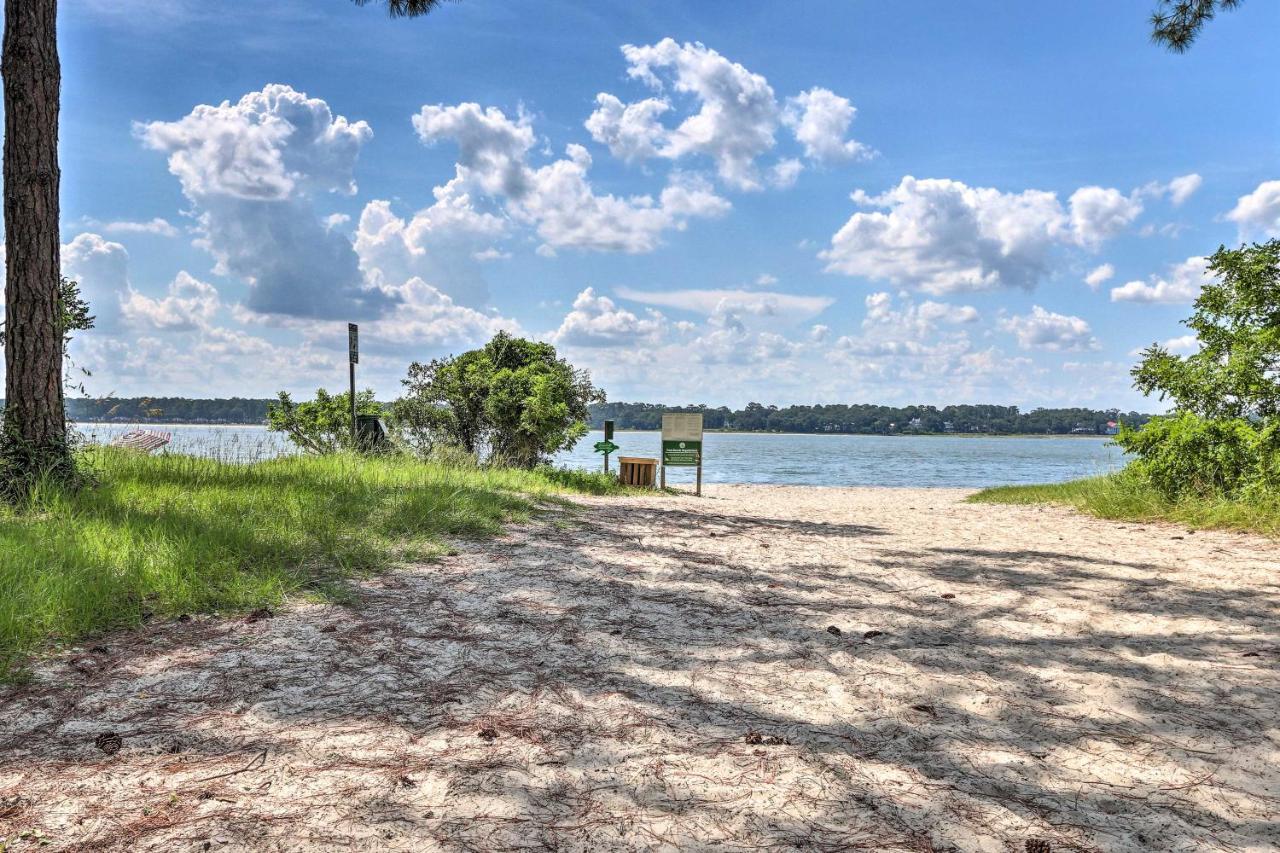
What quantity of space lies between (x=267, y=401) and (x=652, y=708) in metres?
19.0

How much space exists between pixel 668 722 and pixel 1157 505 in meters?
10.0

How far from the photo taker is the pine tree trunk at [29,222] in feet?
24.7

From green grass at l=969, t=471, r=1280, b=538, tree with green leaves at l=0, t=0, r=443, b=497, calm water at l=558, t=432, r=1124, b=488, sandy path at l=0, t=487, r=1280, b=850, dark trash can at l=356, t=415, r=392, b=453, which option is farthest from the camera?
calm water at l=558, t=432, r=1124, b=488

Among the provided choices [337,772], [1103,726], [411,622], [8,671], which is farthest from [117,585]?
[1103,726]

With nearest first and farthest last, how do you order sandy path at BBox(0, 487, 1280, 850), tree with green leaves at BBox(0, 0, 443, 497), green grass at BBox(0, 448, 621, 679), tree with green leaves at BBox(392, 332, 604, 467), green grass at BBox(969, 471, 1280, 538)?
sandy path at BBox(0, 487, 1280, 850)
green grass at BBox(0, 448, 621, 679)
tree with green leaves at BBox(0, 0, 443, 497)
green grass at BBox(969, 471, 1280, 538)
tree with green leaves at BBox(392, 332, 604, 467)

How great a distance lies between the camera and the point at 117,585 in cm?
445

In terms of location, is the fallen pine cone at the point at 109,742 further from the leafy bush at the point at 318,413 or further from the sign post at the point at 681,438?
the leafy bush at the point at 318,413

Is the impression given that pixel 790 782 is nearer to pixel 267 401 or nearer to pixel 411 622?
pixel 411 622

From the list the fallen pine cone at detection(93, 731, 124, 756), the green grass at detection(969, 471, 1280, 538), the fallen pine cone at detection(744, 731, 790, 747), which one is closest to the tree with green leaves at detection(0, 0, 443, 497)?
the fallen pine cone at detection(93, 731, 124, 756)

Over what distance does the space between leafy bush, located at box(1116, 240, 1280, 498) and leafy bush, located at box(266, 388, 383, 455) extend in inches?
609

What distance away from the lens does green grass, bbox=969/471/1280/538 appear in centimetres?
862

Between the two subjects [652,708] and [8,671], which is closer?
[652,708]

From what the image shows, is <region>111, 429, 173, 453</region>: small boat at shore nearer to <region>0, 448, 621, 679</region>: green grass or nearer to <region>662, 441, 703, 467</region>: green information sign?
<region>0, 448, 621, 679</region>: green grass

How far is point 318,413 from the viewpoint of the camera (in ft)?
63.3
